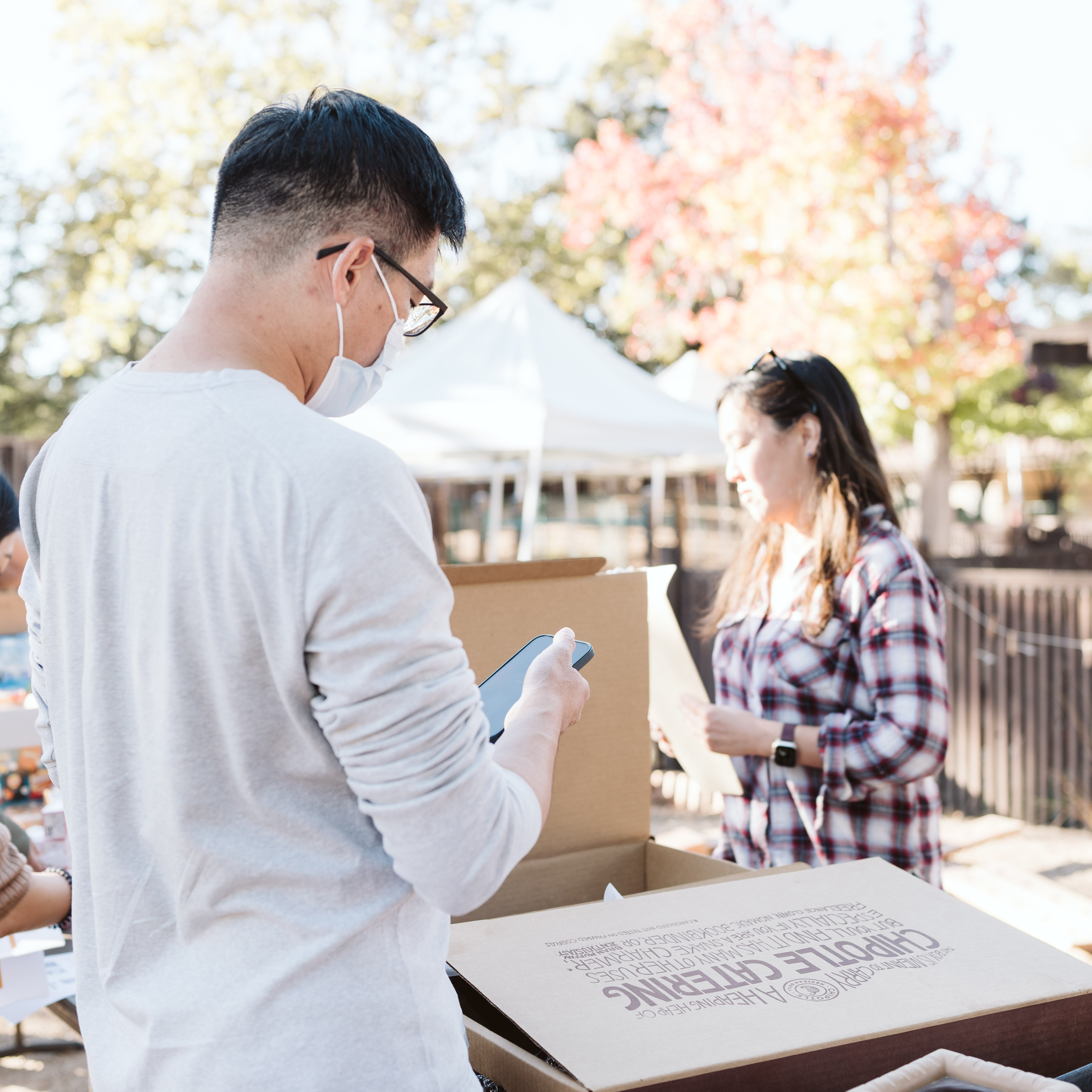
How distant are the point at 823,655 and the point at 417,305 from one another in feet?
4.01

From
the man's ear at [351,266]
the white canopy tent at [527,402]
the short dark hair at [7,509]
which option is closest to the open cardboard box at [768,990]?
the man's ear at [351,266]

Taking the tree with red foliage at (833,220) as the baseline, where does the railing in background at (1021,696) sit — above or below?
below

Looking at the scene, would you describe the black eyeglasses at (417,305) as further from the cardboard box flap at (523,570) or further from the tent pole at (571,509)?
the tent pole at (571,509)

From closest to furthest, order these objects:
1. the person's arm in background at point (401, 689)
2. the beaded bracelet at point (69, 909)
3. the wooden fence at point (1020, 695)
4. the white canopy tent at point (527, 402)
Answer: the person's arm in background at point (401, 689), the beaded bracelet at point (69, 909), the wooden fence at point (1020, 695), the white canopy tent at point (527, 402)

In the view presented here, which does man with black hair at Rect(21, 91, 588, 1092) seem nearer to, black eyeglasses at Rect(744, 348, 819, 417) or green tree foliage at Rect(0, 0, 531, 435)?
black eyeglasses at Rect(744, 348, 819, 417)

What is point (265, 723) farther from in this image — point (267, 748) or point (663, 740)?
point (663, 740)

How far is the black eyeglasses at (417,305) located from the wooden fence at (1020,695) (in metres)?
4.73

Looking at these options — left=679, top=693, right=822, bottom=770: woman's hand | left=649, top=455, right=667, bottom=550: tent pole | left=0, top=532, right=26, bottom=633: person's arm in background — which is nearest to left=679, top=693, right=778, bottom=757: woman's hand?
left=679, top=693, right=822, bottom=770: woman's hand

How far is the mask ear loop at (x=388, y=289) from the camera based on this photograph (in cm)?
93

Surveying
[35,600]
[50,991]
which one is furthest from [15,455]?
[35,600]

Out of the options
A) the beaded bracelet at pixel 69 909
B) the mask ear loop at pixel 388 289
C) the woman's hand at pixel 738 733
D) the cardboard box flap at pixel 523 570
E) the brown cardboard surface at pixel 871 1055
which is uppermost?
the mask ear loop at pixel 388 289

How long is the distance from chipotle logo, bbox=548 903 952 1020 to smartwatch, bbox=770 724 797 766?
685 millimetres

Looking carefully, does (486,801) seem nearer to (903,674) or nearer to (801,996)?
(801,996)

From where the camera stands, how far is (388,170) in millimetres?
909
